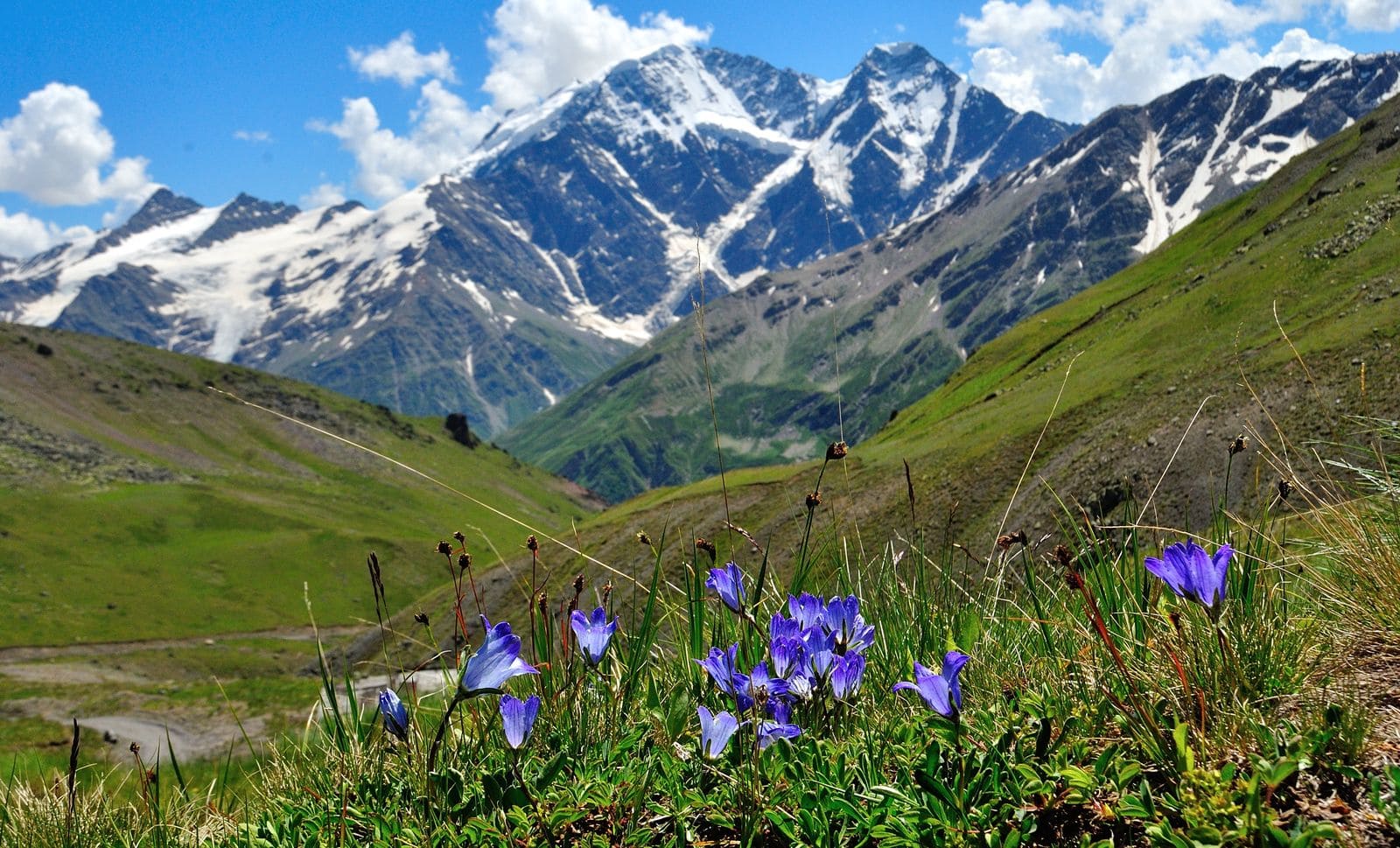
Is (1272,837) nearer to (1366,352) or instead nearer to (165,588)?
(1366,352)

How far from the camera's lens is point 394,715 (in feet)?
11.8

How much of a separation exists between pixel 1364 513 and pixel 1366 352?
25160 millimetres

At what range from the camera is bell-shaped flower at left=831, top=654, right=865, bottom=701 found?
355cm

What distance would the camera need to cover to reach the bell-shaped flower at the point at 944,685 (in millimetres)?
2881

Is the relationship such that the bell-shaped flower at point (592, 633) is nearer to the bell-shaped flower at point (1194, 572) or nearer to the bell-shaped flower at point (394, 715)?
the bell-shaped flower at point (394, 715)

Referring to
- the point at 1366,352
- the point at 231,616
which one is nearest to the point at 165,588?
the point at 231,616

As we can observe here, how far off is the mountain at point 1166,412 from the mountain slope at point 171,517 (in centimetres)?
4212

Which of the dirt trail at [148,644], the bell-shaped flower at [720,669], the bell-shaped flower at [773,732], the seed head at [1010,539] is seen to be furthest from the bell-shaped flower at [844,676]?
the dirt trail at [148,644]

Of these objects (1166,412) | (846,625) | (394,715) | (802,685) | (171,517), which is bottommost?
(394,715)

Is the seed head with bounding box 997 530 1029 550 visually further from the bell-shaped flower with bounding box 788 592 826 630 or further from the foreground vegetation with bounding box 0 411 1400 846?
the bell-shaped flower with bounding box 788 592 826 630

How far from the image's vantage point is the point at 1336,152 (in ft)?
234

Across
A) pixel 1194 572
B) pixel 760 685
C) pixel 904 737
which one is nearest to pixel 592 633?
pixel 760 685

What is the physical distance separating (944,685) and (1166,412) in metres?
31.7

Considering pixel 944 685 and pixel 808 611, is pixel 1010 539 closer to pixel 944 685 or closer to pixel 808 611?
pixel 808 611
